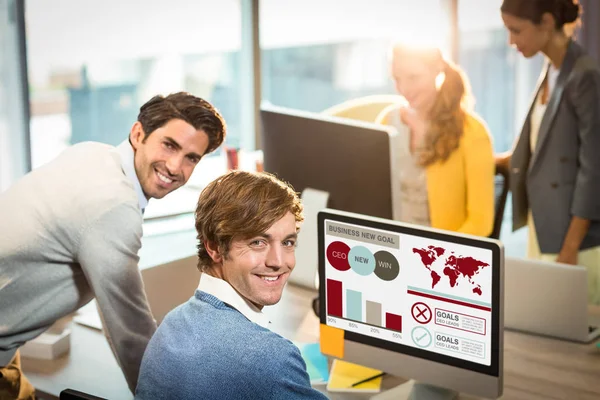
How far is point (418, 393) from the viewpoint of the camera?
210cm

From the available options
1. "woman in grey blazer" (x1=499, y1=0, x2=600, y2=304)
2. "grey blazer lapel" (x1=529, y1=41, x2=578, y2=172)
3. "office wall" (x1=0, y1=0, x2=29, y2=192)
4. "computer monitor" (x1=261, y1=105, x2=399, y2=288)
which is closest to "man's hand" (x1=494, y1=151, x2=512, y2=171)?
"woman in grey blazer" (x1=499, y1=0, x2=600, y2=304)

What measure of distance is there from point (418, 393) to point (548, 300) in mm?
630

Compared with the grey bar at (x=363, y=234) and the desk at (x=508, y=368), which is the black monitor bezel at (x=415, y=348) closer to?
the grey bar at (x=363, y=234)

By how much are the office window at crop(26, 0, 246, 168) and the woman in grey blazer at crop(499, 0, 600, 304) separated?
4.61ft

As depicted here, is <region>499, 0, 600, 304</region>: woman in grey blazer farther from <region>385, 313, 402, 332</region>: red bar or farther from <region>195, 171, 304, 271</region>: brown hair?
<region>195, 171, 304, 271</region>: brown hair

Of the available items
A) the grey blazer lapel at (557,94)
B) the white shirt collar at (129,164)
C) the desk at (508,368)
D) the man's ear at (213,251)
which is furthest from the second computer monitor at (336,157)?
the grey blazer lapel at (557,94)

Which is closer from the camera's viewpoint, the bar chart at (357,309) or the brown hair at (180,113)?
the bar chart at (357,309)

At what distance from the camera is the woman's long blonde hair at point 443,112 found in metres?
3.04

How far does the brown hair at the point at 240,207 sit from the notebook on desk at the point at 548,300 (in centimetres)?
104

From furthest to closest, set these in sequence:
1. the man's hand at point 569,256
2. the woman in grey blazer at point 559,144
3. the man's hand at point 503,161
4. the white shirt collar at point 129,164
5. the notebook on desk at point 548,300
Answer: the man's hand at point 503,161
the man's hand at point 569,256
the woman in grey blazer at point 559,144
the notebook on desk at point 548,300
the white shirt collar at point 129,164

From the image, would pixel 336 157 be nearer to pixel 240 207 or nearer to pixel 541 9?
pixel 240 207

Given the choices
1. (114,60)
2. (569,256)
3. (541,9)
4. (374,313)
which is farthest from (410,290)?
(114,60)

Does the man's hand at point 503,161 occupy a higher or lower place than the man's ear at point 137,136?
lower

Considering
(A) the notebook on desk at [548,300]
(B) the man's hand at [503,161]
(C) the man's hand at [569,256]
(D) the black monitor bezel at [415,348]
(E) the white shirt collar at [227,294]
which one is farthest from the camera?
(B) the man's hand at [503,161]
